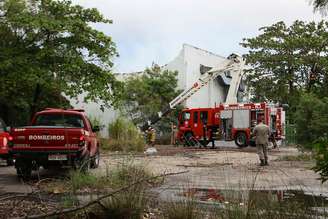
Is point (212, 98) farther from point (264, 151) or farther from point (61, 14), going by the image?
point (264, 151)

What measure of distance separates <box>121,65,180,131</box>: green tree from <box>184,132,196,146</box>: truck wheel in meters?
6.08

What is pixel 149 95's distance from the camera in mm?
44219

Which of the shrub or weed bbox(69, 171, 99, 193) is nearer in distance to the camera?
weed bbox(69, 171, 99, 193)

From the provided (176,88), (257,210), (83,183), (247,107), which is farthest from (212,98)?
(257,210)

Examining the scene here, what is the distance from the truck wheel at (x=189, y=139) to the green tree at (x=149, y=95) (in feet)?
20.0

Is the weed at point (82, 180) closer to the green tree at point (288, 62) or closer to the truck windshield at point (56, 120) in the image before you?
the truck windshield at point (56, 120)

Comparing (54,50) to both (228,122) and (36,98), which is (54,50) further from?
(228,122)

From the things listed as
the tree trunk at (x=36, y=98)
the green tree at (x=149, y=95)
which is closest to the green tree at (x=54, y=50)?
the tree trunk at (x=36, y=98)

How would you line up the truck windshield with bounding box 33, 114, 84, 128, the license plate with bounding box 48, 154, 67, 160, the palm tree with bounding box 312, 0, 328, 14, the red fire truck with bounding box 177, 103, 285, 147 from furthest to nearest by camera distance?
1. the red fire truck with bounding box 177, 103, 285, 147
2. the truck windshield with bounding box 33, 114, 84, 128
3. the license plate with bounding box 48, 154, 67, 160
4. the palm tree with bounding box 312, 0, 328, 14

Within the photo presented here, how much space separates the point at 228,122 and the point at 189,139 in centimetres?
312

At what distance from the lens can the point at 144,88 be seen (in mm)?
43938

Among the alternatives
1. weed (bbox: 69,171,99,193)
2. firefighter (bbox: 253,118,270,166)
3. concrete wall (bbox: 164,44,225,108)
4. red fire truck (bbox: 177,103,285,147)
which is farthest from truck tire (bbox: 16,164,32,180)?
concrete wall (bbox: 164,44,225,108)

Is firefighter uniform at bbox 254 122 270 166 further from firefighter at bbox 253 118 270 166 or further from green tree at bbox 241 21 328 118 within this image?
green tree at bbox 241 21 328 118

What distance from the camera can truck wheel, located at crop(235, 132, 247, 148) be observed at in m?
34.7
